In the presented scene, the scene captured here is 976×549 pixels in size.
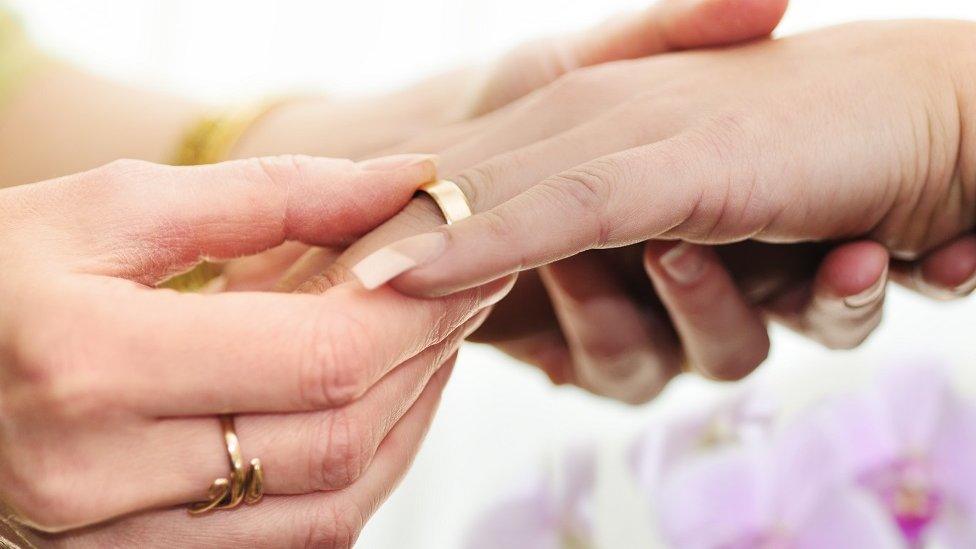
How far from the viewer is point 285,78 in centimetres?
118

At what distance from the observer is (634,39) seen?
87 cm

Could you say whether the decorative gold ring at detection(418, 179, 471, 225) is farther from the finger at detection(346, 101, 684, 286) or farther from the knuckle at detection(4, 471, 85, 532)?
the knuckle at detection(4, 471, 85, 532)

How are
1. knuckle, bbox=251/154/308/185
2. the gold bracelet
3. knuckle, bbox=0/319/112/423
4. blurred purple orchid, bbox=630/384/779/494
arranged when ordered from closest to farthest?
knuckle, bbox=0/319/112/423 < knuckle, bbox=251/154/308/185 < blurred purple orchid, bbox=630/384/779/494 < the gold bracelet

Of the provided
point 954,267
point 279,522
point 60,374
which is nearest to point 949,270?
point 954,267

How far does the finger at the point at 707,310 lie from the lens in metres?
0.79

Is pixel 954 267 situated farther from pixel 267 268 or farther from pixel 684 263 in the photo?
pixel 267 268

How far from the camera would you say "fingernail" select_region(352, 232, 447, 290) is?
51cm

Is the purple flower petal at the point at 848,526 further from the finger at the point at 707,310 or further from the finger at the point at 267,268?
the finger at the point at 267,268

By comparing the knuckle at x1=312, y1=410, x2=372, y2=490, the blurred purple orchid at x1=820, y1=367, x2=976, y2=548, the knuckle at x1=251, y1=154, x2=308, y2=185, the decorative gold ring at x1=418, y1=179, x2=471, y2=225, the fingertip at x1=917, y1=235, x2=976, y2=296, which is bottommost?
the blurred purple orchid at x1=820, y1=367, x2=976, y2=548

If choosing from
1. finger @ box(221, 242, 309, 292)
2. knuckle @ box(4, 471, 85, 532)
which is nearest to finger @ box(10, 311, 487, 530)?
knuckle @ box(4, 471, 85, 532)

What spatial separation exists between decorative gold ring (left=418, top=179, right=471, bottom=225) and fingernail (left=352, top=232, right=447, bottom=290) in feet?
0.31

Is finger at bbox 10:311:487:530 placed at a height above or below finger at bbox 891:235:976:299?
above

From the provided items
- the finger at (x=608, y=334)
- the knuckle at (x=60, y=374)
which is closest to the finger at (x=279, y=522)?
the knuckle at (x=60, y=374)

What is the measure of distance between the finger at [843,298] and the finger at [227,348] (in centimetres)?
45
